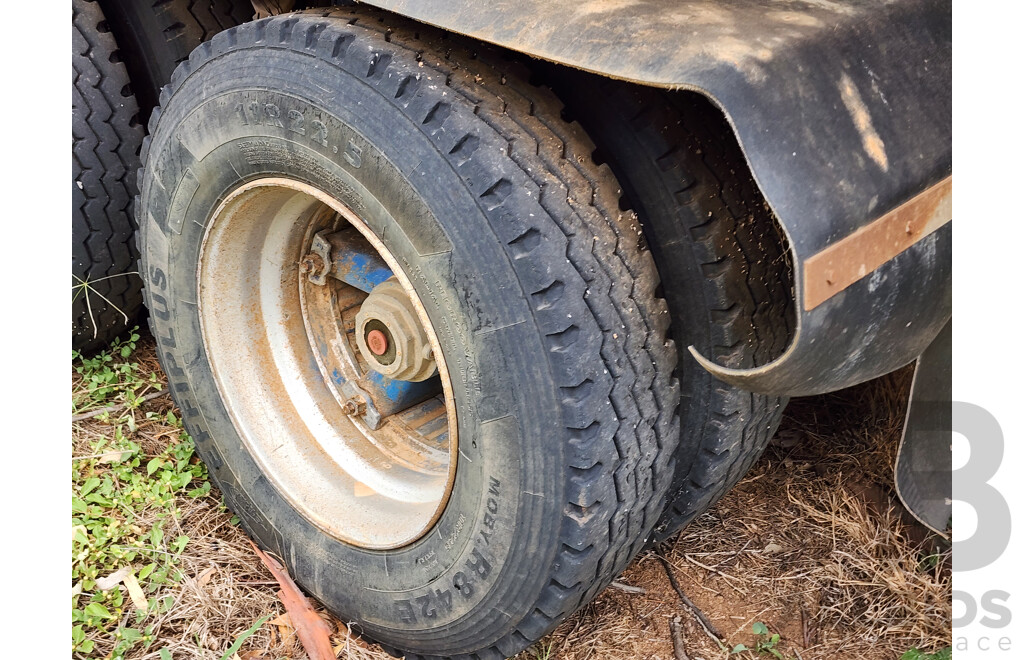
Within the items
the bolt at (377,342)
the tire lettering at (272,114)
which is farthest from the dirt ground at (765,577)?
the tire lettering at (272,114)

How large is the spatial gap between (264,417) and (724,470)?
3.61 feet

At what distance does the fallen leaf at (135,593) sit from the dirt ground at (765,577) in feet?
0.18

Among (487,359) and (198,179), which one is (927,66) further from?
(198,179)

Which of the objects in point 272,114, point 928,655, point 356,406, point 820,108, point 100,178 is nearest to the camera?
point 820,108

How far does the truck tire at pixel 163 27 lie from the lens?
2354 millimetres

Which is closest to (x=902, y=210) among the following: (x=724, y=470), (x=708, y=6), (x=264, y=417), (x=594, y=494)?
(x=708, y=6)

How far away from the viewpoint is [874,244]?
4.04 feet

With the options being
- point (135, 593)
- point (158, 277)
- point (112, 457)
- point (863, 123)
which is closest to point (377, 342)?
point (158, 277)

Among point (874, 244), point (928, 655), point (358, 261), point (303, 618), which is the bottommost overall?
point (928, 655)

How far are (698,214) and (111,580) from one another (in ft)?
5.27

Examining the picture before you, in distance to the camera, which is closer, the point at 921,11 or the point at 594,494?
the point at 921,11

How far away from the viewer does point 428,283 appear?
1565 millimetres

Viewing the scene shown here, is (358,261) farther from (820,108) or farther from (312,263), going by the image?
(820,108)

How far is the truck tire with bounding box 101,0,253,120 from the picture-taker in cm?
235
